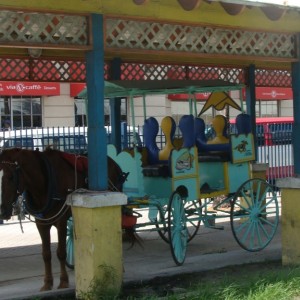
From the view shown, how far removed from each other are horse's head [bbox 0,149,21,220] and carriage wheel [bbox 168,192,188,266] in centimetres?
264

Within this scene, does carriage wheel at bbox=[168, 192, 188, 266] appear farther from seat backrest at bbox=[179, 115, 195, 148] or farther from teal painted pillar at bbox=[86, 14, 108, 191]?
teal painted pillar at bbox=[86, 14, 108, 191]

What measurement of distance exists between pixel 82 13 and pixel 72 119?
2054cm

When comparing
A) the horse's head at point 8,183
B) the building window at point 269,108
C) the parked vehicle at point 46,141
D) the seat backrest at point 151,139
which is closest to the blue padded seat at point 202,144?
the seat backrest at point 151,139

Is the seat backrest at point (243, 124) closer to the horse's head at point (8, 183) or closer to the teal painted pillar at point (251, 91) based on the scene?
the teal painted pillar at point (251, 91)

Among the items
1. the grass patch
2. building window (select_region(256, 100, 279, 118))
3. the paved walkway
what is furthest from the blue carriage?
building window (select_region(256, 100, 279, 118))

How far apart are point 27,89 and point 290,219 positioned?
18796 mm

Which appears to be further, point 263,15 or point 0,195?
point 263,15

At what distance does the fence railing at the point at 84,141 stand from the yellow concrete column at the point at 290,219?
2.40m

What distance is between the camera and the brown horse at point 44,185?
7.36 meters

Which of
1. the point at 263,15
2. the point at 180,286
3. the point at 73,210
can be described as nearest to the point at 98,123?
the point at 73,210

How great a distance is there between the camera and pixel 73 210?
7410 mm

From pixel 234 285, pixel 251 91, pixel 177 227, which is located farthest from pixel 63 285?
pixel 251 91

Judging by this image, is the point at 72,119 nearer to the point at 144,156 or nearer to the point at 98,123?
the point at 144,156

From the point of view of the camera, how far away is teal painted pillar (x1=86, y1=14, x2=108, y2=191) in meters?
7.38
